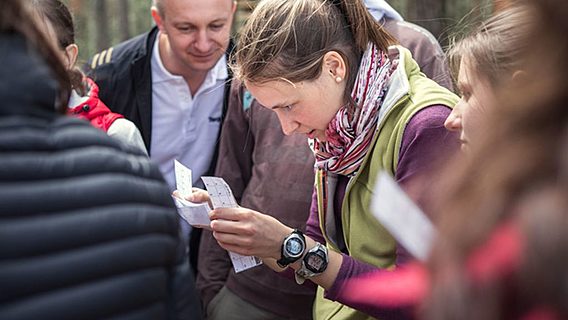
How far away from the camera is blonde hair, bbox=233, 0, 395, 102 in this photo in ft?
8.92

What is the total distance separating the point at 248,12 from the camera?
22.5 feet

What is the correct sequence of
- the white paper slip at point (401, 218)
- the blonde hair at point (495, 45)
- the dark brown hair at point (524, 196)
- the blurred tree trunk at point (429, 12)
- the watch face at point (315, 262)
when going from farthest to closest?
the blurred tree trunk at point (429, 12) < the watch face at point (315, 262) < the blonde hair at point (495, 45) < the white paper slip at point (401, 218) < the dark brown hair at point (524, 196)

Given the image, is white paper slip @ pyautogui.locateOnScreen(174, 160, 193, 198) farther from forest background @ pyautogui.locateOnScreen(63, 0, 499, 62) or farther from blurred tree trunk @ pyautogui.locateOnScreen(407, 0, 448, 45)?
blurred tree trunk @ pyautogui.locateOnScreen(407, 0, 448, 45)

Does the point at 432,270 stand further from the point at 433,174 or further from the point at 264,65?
the point at 264,65

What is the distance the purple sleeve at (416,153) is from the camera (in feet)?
8.16

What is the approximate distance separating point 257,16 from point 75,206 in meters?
1.51

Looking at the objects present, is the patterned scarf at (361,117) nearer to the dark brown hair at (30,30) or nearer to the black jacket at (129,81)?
the black jacket at (129,81)

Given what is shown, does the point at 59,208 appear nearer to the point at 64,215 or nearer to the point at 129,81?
the point at 64,215

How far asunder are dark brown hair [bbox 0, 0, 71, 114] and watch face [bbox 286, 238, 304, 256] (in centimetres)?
120

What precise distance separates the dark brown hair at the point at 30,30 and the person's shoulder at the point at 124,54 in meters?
2.39

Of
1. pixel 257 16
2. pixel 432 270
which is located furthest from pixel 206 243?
pixel 432 270

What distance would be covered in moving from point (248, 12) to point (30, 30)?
5479mm

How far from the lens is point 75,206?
56.4 inches

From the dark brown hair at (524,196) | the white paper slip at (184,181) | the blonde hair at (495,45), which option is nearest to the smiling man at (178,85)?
the white paper slip at (184,181)
